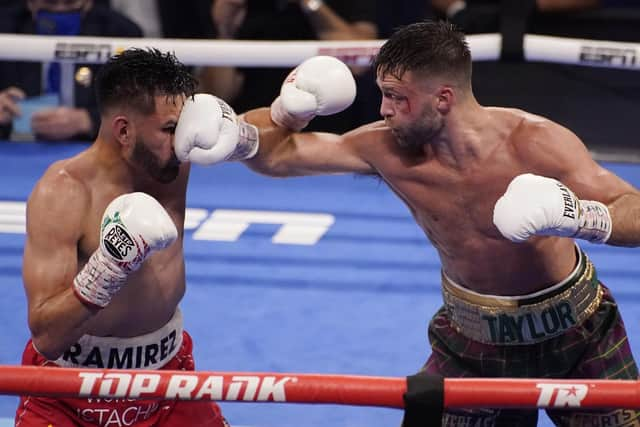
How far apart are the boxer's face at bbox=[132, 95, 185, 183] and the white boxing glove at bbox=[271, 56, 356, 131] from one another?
1.34 ft

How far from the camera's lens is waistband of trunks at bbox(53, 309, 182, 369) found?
9.83 ft

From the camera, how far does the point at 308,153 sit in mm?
→ 3299

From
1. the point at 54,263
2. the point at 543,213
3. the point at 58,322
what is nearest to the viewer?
the point at 543,213

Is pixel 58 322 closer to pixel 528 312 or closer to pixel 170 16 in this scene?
pixel 528 312

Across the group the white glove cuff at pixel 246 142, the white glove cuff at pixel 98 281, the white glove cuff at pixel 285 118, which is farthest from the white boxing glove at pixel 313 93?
the white glove cuff at pixel 98 281

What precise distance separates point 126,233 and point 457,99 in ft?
3.33

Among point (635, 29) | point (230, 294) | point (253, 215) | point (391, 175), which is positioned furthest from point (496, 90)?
point (391, 175)

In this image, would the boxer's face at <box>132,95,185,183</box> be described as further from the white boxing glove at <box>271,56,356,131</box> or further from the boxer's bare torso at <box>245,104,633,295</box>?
the boxer's bare torso at <box>245,104,633,295</box>

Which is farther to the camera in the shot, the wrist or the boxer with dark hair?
the wrist

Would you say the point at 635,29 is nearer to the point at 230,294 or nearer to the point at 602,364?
the point at 230,294

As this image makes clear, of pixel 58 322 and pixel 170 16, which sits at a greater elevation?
pixel 58 322

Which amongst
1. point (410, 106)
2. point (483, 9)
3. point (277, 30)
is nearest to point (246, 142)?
point (410, 106)

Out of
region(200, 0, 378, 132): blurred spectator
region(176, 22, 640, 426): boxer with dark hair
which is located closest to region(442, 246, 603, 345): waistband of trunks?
region(176, 22, 640, 426): boxer with dark hair

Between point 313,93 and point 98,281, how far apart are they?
96cm
